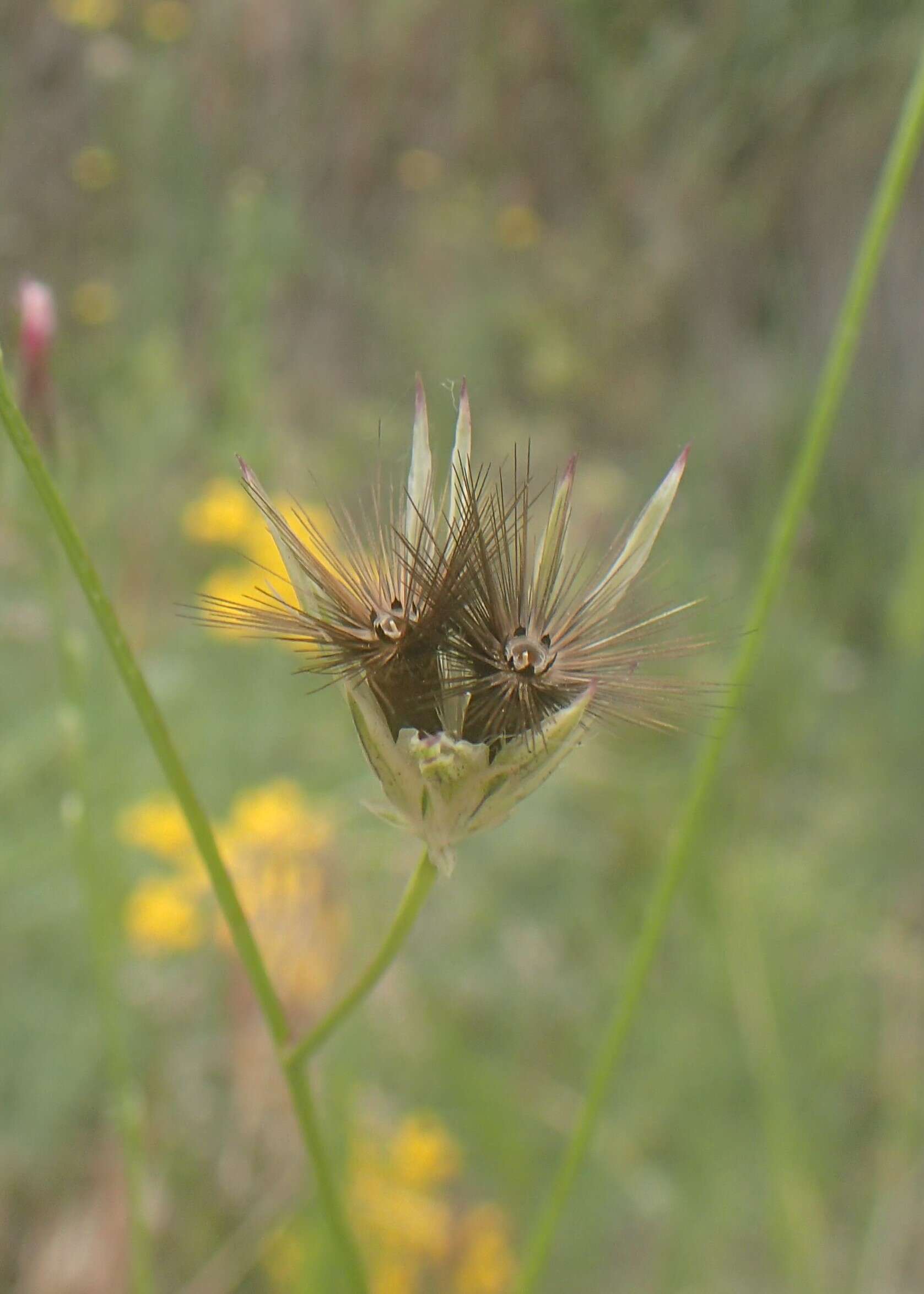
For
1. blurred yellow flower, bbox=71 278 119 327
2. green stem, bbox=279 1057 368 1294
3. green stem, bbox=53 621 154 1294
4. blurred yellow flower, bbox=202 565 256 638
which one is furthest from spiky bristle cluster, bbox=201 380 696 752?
blurred yellow flower, bbox=71 278 119 327

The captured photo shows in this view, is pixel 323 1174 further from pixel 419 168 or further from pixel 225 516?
pixel 419 168

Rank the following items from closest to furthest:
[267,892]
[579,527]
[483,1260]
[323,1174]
→ [323,1174]
[267,892]
[483,1260]
[579,527]

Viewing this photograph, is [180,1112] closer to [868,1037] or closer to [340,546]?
[868,1037]

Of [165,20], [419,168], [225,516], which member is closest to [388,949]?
[225,516]

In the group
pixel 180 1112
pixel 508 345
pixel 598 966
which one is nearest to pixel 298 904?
pixel 180 1112

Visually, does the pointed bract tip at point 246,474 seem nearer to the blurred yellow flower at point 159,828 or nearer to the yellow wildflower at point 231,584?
the blurred yellow flower at point 159,828

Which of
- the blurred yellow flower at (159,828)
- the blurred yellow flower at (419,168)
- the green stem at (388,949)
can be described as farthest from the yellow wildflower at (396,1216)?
the blurred yellow flower at (419,168)
